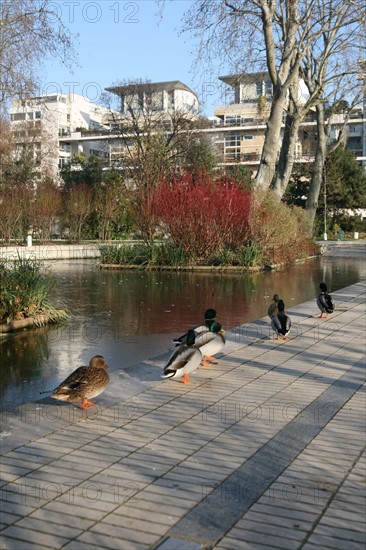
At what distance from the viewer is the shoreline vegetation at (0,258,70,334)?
1119 cm

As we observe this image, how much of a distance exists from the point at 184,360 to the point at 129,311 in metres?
6.71

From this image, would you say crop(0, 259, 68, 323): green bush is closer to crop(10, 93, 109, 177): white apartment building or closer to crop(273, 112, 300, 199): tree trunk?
crop(273, 112, 300, 199): tree trunk

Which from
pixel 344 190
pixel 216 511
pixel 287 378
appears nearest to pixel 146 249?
pixel 287 378

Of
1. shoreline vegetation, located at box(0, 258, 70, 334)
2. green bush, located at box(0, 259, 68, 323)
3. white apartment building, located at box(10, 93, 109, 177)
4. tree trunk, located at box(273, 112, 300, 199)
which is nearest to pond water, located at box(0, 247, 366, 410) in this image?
shoreline vegetation, located at box(0, 258, 70, 334)

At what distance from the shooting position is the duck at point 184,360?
272 inches

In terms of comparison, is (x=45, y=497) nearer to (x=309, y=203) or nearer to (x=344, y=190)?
(x=309, y=203)

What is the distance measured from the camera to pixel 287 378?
7.62 meters

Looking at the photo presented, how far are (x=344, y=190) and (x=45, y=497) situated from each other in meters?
46.8

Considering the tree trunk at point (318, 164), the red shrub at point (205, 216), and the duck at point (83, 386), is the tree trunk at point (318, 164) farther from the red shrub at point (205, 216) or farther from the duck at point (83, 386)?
the duck at point (83, 386)

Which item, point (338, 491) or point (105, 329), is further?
point (105, 329)

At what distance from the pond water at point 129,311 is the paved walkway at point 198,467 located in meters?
1.47

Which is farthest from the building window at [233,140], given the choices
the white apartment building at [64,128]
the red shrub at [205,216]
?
the red shrub at [205,216]

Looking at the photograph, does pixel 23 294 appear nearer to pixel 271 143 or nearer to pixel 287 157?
pixel 271 143

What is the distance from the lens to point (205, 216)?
22266mm
